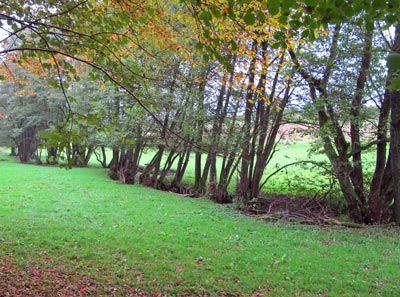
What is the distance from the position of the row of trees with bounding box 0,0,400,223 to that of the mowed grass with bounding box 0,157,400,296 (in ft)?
5.75

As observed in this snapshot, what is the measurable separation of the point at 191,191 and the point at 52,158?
13.9m

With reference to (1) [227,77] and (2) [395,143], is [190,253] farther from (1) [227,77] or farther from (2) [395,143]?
(2) [395,143]

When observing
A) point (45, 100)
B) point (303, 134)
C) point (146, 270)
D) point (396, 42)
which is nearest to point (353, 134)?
point (303, 134)

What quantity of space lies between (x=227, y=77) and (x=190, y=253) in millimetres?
3812

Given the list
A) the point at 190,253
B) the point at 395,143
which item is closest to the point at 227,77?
the point at 190,253

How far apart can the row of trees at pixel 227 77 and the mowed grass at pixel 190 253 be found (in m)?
1.75

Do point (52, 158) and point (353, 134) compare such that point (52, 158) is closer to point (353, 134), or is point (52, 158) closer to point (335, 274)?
point (335, 274)

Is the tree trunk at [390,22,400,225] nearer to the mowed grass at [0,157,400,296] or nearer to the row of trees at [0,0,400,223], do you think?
the row of trees at [0,0,400,223]

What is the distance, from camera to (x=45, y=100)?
2830cm

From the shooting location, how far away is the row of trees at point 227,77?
155 inches

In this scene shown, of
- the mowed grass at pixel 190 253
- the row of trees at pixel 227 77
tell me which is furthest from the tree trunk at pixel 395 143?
the mowed grass at pixel 190 253

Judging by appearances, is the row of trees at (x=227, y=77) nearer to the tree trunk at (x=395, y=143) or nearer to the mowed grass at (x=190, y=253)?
the tree trunk at (x=395, y=143)

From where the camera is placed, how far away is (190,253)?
5.95 metres

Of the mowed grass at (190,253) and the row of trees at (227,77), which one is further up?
the row of trees at (227,77)
